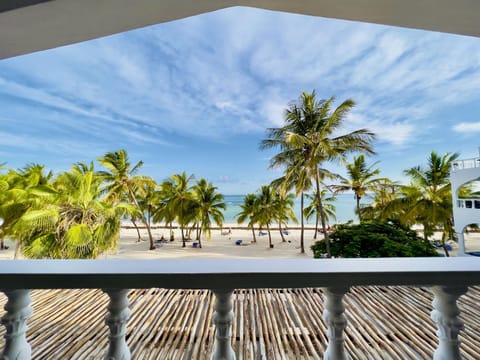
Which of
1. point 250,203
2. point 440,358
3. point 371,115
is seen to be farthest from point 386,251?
point 371,115

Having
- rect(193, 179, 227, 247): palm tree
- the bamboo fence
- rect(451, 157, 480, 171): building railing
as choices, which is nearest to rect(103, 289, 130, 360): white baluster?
the bamboo fence

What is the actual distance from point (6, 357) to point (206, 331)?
0.56 meters

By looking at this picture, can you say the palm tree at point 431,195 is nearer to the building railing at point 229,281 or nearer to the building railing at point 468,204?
the building railing at point 468,204

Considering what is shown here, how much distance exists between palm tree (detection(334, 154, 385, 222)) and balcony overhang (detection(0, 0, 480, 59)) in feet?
43.3

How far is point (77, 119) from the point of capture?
1585 inches

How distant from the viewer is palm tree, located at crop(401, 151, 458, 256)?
1045 cm

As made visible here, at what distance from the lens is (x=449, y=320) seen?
1.74 ft

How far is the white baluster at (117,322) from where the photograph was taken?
22.0 inches

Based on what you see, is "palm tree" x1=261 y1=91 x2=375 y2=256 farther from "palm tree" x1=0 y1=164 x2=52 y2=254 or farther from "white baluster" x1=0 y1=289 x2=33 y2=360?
"palm tree" x1=0 y1=164 x2=52 y2=254

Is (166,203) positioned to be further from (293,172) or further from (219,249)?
(293,172)

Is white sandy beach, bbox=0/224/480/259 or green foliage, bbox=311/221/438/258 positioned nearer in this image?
green foliage, bbox=311/221/438/258

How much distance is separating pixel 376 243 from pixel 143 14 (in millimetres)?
7758

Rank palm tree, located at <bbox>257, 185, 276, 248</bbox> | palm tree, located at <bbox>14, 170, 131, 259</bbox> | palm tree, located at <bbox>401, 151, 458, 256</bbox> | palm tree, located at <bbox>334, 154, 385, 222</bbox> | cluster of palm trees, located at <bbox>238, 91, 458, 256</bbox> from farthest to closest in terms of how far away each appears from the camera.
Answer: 1. palm tree, located at <bbox>257, 185, 276, 248</bbox>
2. palm tree, located at <bbox>334, 154, 385, 222</bbox>
3. palm tree, located at <bbox>401, 151, 458, 256</bbox>
4. cluster of palm trees, located at <bbox>238, 91, 458, 256</bbox>
5. palm tree, located at <bbox>14, 170, 131, 259</bbox>

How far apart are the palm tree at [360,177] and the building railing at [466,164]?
3867mm
